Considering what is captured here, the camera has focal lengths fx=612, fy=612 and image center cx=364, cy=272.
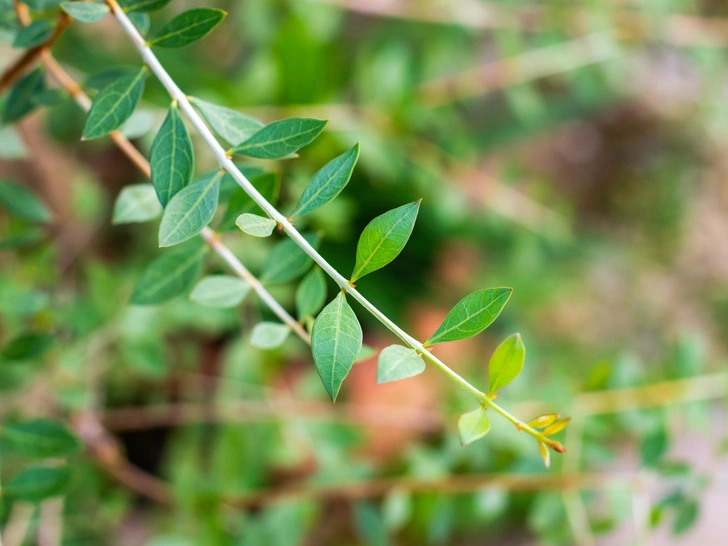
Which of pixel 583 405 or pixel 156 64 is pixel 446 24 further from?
pixel 156 64

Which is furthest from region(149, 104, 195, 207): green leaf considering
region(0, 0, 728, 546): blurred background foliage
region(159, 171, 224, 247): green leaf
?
region(0, 0, 728, 546): blurred background foliage

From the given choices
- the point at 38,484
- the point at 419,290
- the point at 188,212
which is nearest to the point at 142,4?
the point at 188,212

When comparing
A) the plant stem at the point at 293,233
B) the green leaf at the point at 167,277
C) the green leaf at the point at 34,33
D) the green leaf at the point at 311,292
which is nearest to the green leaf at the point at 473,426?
the plant stem at the point at 293,233

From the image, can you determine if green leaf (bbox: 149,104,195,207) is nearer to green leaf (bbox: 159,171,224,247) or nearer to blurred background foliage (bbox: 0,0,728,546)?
green leaf (bbox: 159,171,224,247)

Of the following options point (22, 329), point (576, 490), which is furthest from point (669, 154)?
point (22, 329)

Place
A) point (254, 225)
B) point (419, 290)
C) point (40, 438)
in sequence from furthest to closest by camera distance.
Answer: point (419, 290) → point (40, 438) → point (254, 225)

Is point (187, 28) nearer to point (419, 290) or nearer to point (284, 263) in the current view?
point (284, 263)
